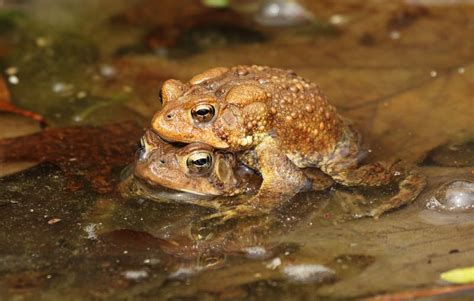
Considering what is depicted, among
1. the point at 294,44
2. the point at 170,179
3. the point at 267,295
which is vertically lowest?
the point at 267,295

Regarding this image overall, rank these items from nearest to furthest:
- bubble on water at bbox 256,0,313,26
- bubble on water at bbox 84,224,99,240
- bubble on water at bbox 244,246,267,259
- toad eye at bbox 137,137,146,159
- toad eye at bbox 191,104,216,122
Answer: bubble on water at bbox 244,246,267,259 → bubble on water at bbox 84,224,99,240 → toad eye at bbox 191,104,216,122 → toad eye at bbox 137,137,146,159 → bubble on water at bbox 256,0,313,26

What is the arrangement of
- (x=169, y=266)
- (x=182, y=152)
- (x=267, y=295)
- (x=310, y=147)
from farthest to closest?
(x=310, y=147)
(x=182, y=152)
(x=169, y=266)
(x=267, y=295)

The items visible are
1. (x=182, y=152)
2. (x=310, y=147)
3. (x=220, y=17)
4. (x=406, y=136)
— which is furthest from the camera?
(x=220, y=17)

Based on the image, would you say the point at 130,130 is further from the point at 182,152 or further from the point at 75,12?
the point at 75,12

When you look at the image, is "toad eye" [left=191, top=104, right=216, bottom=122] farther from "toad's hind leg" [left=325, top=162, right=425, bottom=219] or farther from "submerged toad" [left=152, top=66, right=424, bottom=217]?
"toad's hind leg" [left=325, top=162, right=425, bottom=219]

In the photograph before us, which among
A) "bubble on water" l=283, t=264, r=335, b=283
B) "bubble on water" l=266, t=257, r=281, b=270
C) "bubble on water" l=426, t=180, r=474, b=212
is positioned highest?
"bubble on water" l=426, t=180, r=474, b=212

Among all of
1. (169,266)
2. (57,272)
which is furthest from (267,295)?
(57,272)

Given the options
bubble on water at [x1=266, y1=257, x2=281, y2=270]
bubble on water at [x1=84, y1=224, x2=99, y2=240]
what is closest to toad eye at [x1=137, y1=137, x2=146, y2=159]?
bubble on water at [x1=84, y1=224, x2=99, y2=240]

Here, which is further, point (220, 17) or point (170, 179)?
point (220, 17)
